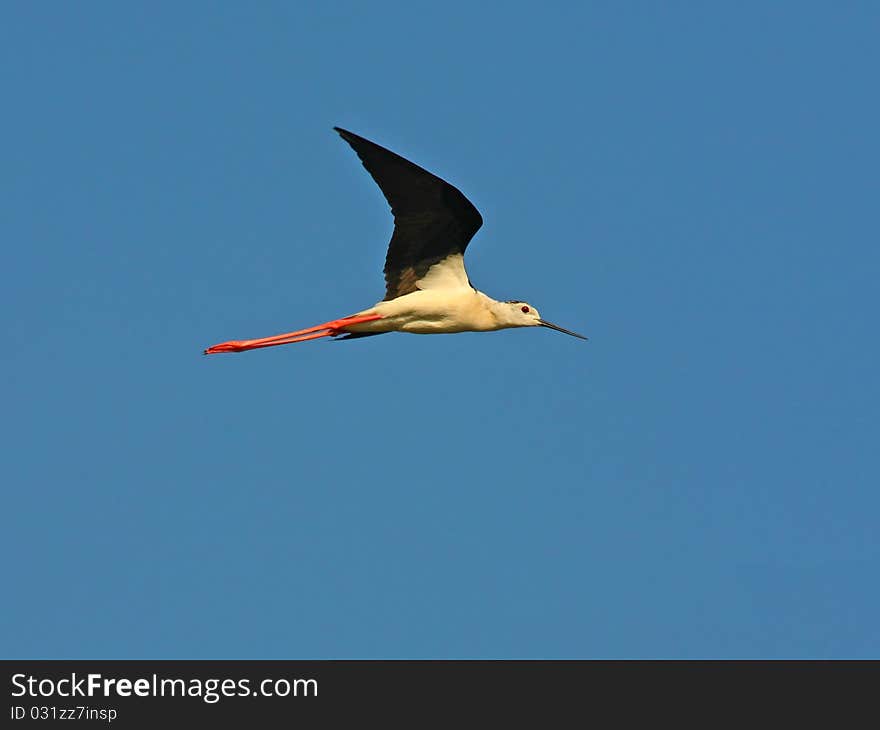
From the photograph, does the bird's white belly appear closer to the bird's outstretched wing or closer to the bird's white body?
the bird's white body

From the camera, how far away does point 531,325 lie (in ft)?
80.8

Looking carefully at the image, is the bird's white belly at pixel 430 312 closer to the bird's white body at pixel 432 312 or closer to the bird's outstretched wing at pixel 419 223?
the bird's white body at pixel 432 312

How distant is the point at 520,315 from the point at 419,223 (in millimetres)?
2213

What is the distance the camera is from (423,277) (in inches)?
925

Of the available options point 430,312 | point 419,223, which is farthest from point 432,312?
point 419,223

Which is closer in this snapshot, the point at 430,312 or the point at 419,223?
the point at 419,223

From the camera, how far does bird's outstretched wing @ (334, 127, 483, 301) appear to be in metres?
22.1

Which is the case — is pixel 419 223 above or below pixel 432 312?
above

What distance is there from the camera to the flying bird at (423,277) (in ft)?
73.5

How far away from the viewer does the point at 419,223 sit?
902 inches

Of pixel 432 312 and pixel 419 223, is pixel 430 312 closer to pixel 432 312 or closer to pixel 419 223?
pixel 432 312

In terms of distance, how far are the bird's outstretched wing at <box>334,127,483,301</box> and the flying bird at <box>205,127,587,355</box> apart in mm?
12

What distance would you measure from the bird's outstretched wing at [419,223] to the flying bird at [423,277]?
12 millimetres
